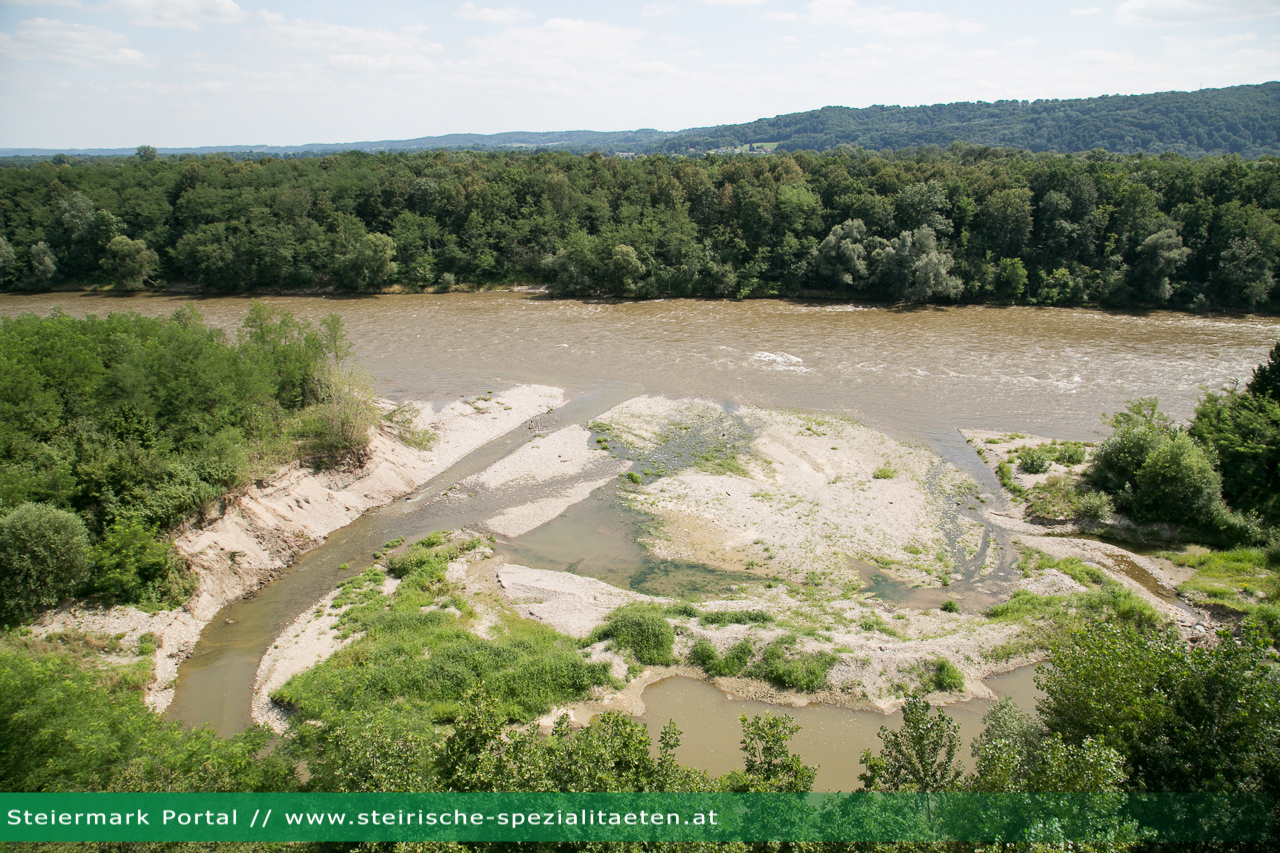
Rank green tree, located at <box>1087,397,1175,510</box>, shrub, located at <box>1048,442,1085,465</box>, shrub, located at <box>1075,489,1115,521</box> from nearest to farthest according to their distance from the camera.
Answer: shrub, located at <box>1075,489,1115,521</box>
green tree, located at <box>1087,397,1175,510</box>
shrub, located at <box>1048,442,1085,465</box>

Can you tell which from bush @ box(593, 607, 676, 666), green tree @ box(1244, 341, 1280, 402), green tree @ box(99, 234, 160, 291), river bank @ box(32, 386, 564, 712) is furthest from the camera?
green tree @ box(99, 234, 160, 291)

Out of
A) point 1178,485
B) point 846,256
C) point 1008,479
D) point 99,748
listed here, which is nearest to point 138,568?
point 99,748

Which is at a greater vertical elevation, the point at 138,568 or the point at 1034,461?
the point at 138,568

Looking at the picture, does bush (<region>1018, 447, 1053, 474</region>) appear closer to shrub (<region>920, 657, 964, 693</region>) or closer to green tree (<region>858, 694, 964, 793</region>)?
shrub (<region>920, 657, 964, 693</region>)

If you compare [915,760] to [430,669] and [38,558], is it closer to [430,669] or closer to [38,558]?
[430,669]

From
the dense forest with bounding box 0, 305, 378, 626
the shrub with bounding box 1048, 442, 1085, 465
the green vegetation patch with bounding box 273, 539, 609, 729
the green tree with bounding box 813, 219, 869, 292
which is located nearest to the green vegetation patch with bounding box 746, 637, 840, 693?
the green vegetation patch with bounding box 273, 539, 609, 729

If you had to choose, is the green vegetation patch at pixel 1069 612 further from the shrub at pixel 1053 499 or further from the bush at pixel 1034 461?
the bush at pixel 1034 461

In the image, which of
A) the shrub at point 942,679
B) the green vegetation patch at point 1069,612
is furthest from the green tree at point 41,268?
the green vegetation patch at point 1069,612
